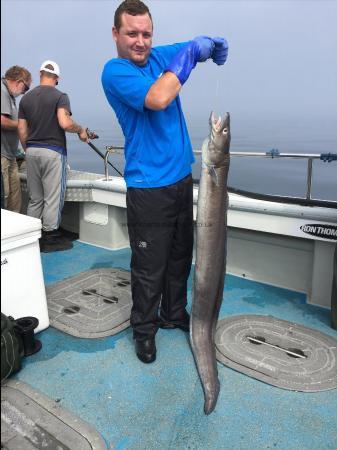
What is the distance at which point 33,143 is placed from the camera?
5.15 m

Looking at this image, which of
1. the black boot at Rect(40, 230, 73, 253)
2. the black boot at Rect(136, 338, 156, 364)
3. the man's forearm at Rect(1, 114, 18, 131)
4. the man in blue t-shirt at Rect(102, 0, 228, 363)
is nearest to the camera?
the man's forearm at Rect(1, 114, 18, 131)

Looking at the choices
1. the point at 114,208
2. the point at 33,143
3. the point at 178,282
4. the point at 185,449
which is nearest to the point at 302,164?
the point at 114,208

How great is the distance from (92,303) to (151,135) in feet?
6.29

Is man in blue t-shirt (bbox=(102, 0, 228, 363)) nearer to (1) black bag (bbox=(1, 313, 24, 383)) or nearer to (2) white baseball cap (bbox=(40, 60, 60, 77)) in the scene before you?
(1) black bag (bbox=(1, 313, 24, 383))

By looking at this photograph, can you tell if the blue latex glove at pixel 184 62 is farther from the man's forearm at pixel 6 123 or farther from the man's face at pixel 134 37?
the man's forearm at pixel 6 123

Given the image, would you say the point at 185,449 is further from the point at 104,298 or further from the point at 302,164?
the point at 302,164

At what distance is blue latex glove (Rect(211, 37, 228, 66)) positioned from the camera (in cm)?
284

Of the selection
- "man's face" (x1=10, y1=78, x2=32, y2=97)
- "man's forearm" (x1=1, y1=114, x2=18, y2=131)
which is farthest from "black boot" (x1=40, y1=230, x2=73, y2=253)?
"man's forearm" (x1=1, y1=114, x2=18, y2=131)

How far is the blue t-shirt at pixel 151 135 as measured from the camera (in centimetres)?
273

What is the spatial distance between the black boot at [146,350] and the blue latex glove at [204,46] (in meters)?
2.11

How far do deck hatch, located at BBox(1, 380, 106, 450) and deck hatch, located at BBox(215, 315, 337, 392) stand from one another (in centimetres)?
116

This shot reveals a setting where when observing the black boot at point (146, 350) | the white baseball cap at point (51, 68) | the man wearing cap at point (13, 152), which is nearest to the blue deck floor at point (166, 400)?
the black boot at point (146, 350)

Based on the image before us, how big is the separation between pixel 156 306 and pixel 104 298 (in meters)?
1.05

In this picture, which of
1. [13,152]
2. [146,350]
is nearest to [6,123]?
[146,350]
